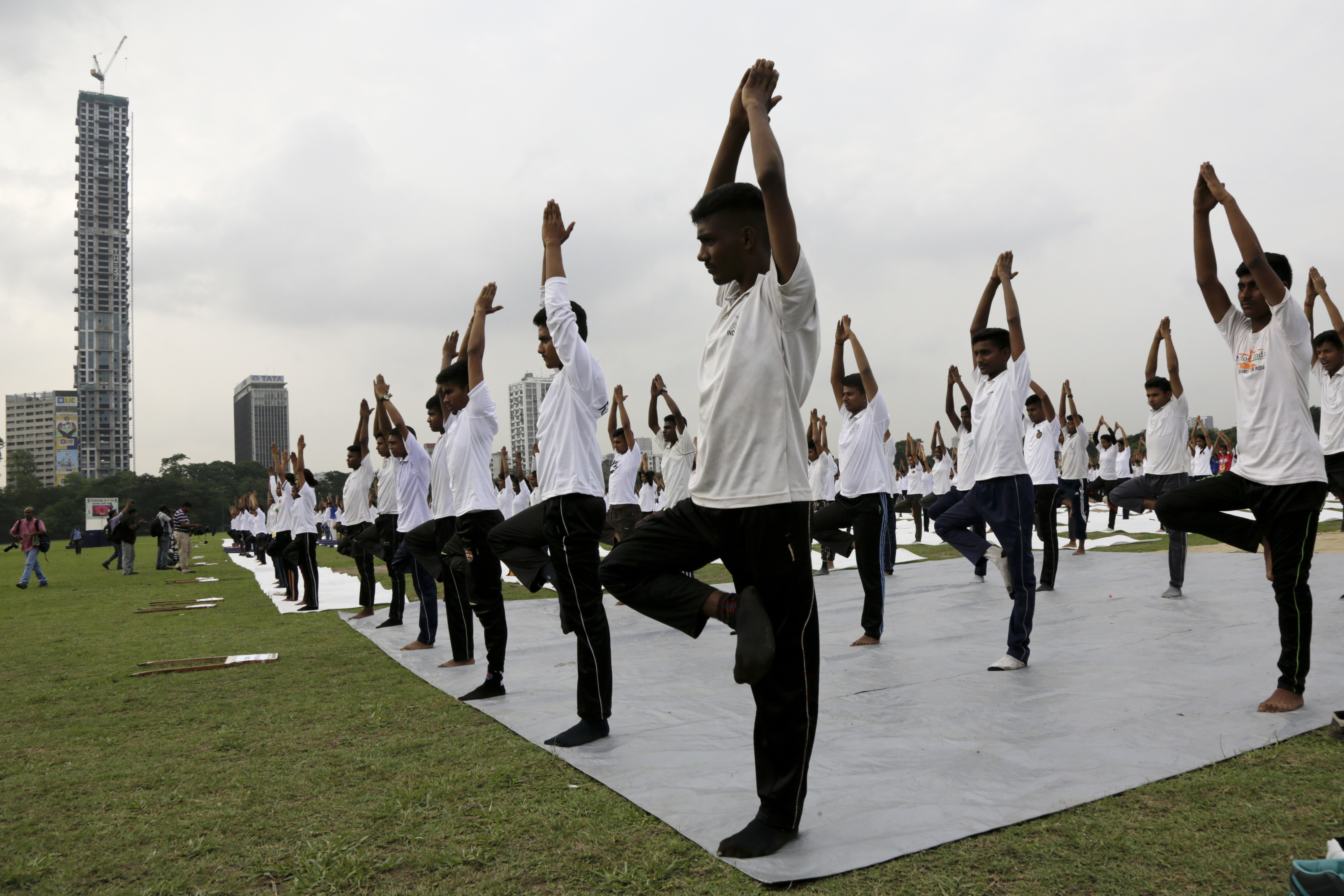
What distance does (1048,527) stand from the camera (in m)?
9.93

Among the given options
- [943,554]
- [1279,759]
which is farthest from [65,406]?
[1279,759]

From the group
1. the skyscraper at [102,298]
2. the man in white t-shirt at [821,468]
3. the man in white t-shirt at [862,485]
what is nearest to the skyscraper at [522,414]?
the man in white t-shirt at [821,468]

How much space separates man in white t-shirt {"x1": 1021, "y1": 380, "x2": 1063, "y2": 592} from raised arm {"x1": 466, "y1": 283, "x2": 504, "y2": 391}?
278 inches

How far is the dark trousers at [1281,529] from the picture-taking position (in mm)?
4164

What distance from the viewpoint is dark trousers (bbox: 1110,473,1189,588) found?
7047 mm

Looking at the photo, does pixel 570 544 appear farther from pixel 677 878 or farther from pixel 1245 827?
pixel 1245 827

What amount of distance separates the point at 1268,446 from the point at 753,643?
3.45 metres

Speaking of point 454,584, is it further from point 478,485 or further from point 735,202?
point 735,202

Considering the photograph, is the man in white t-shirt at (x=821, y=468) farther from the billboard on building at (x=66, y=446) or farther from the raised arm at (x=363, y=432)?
the billboard on building at (x=66, y=446)

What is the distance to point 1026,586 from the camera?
18.4 feet

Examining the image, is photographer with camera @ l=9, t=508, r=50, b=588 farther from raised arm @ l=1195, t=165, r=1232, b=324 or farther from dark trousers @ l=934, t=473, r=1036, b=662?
raised arm @ l=1195, t=165, r=1232, b=324

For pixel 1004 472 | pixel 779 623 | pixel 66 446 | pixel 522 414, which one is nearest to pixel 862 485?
pixel 1004 472

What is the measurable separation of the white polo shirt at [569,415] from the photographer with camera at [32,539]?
19.0 m

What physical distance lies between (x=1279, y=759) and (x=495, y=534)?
4.32 metres
